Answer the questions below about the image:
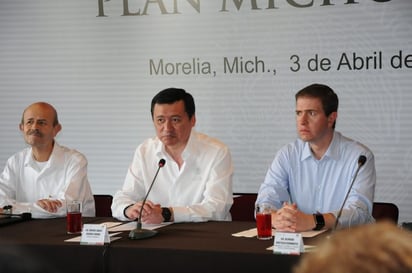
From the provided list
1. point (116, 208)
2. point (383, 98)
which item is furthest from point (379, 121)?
point (116, 208)

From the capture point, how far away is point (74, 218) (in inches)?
125

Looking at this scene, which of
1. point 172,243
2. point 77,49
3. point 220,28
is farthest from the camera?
point 77,49

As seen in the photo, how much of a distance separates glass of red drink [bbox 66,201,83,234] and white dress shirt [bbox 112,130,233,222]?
0.54 meters

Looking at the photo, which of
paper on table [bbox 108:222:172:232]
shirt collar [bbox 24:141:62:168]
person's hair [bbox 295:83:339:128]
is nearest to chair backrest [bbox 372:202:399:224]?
person's hair [bbox 295:83:339:128]

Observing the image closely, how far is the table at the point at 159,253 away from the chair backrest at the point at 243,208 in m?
0.93

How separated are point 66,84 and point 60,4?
63cm

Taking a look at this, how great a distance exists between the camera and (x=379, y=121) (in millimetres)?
4711

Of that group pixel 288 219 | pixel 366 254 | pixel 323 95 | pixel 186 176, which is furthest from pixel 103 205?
pixel 366 254

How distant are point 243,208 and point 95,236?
4.73 ft

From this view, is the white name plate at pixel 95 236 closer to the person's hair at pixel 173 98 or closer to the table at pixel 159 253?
→ the table at pixel 159 253

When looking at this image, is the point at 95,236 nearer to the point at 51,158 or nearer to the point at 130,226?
the point at 130,226

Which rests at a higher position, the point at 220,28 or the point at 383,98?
the point at 220,28

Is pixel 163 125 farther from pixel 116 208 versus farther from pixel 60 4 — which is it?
pixel 60 4

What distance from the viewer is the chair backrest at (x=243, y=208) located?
13.5ft
